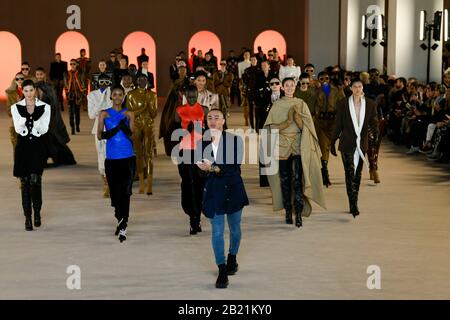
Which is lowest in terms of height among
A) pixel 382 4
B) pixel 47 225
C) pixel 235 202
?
pixel 47 225

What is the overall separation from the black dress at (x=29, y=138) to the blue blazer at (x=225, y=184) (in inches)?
129

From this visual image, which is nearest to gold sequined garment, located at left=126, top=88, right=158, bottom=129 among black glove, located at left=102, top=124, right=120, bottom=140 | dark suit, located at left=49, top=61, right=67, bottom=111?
black glove, located at left=102, top=124, right=120, bottom=140

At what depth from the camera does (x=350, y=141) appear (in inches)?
505

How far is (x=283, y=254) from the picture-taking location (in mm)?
10422

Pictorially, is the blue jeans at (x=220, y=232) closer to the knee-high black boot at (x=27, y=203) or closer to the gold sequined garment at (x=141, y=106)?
the knee-high black boot at (x=27, y=203)

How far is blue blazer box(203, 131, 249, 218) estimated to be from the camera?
29.9 ft

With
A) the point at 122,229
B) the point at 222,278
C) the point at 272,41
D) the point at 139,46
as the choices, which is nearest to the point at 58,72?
the point at 139,46

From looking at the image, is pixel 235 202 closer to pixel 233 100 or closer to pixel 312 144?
pixel 312 144

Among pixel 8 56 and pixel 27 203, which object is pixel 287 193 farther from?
pixel 8 56

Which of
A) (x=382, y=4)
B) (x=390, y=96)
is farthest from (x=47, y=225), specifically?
(x=382, y=4)

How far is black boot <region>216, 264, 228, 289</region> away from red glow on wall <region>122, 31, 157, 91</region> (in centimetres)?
2994

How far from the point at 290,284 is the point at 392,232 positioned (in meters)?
2.90

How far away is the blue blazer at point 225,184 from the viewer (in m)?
9.11

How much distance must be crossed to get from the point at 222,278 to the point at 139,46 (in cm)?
3053
